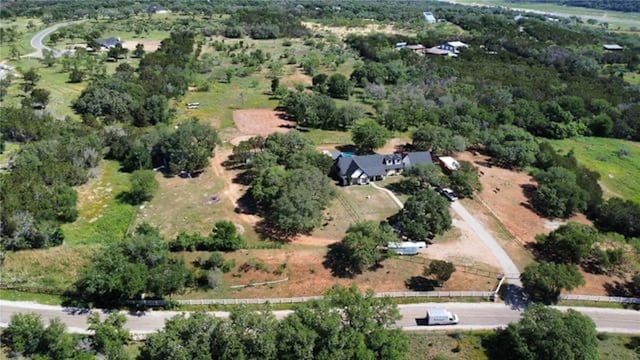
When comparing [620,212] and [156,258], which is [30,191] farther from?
[620,212]

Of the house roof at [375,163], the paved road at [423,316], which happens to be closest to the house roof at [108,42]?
the house roof at [375,163]

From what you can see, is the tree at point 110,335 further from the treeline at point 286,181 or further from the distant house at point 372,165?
the distant house at point 372,165

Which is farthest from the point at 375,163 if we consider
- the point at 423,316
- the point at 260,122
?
the point at 260,122

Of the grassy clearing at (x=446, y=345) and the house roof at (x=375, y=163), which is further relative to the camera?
the house roof at (x=375, y=163)

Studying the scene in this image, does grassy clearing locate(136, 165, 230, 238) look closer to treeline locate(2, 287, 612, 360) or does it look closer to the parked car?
treeline locate(2, 287, 612, 360)

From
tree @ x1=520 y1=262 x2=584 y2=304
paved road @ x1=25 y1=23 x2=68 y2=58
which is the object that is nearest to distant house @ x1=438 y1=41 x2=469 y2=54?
tree @ x1=520 y1=262 x2=584 y2=304

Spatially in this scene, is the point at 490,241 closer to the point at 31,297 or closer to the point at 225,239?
the point at 225,239
